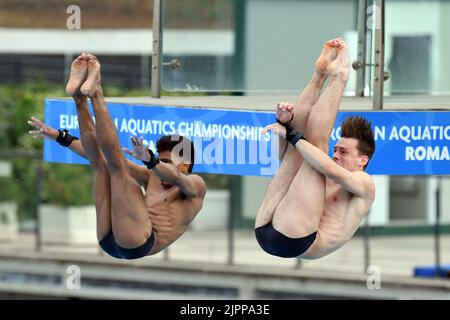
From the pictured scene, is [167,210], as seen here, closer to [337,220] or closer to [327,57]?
[337,220]

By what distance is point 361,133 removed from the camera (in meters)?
17.1

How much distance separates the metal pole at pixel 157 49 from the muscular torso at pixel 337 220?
3757 mm

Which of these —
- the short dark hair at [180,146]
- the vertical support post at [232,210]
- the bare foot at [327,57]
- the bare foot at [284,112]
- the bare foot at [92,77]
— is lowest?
the vertical support post at [232,210]

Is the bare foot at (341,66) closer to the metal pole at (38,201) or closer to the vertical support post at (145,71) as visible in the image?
the metal pole at (38,201)

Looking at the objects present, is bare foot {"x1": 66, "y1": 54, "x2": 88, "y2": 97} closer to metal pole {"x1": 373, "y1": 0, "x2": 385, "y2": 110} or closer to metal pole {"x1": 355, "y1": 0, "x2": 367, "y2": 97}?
metal pole {"x1": 373, "y1": 0, "x2": 385, "y2": 110}

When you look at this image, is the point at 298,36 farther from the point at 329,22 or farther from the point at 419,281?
the point at 419,281

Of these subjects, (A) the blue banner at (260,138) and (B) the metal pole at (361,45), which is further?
(B) the metal pole at (361,45)

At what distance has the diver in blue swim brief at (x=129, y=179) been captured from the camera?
56.7ft

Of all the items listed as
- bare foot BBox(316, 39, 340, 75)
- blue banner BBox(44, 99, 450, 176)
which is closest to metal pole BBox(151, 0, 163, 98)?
blue banner BBox(44, 99, 450, 176)

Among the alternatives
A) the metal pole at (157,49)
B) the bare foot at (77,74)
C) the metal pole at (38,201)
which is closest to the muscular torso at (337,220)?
the bare foot at (77,74)

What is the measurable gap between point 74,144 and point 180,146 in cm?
88

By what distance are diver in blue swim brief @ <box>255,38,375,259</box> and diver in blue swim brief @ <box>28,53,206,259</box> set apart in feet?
3.59

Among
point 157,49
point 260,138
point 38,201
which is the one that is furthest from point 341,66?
point 38,201

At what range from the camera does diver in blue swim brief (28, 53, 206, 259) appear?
56.7ft
